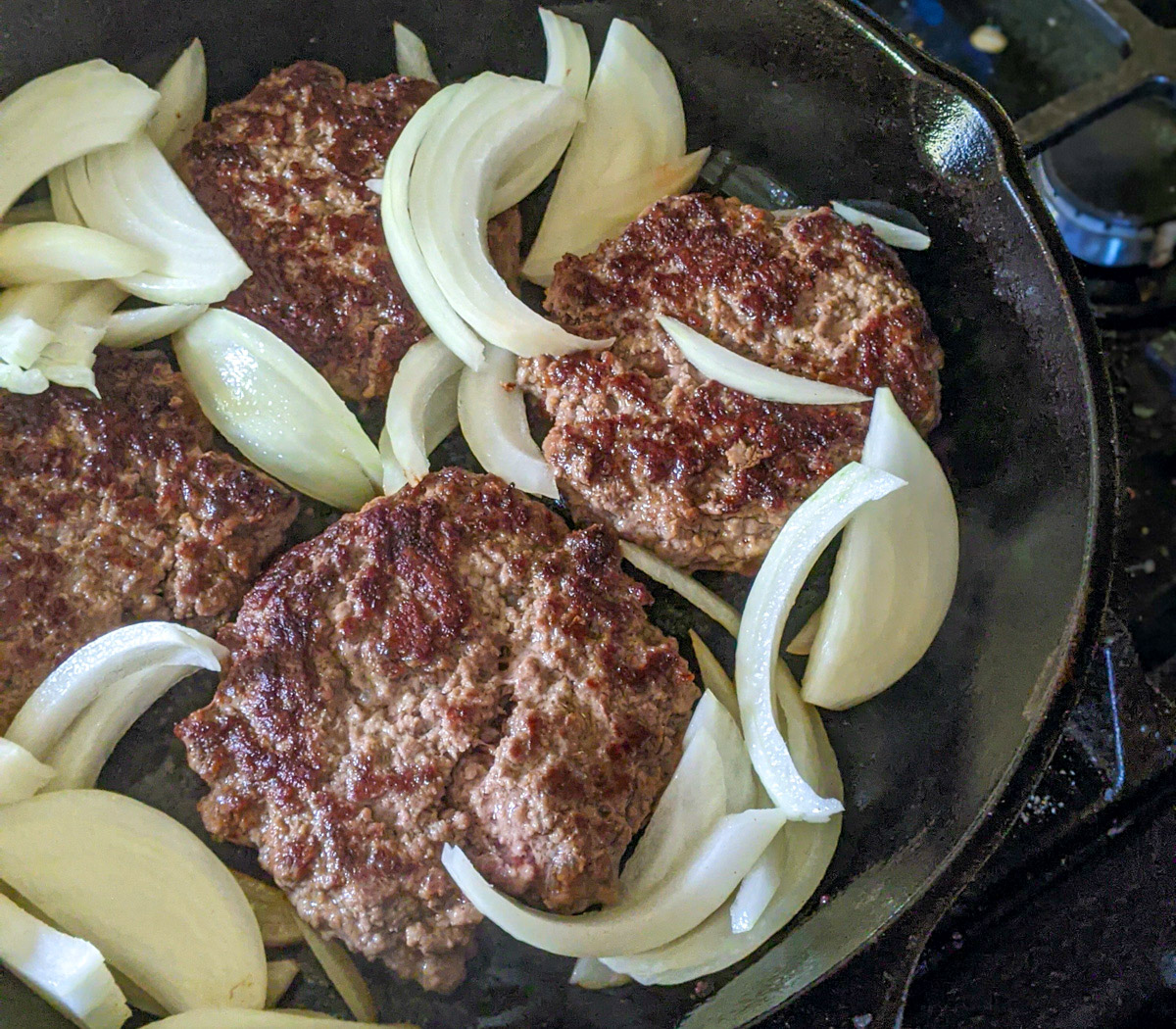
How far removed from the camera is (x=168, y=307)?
7.11ft

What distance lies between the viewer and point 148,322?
85.9 inches

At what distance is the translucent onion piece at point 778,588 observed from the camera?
2.00m

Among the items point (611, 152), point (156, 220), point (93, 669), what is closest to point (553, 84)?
point (611, 152)

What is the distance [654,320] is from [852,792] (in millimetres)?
1078

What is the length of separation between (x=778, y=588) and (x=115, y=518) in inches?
51.7

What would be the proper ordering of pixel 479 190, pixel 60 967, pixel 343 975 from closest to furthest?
pixel 60 967 < pixel 343 975 < pixel 479 190

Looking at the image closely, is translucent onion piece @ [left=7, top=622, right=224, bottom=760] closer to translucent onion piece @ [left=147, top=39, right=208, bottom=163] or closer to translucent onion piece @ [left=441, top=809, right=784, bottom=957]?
translucent onion piece @ [left=441, top=809, right=784, bottom=957]

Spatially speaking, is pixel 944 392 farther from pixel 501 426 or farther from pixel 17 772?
pixel 17 772

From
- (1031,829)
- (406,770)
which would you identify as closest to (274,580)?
(406,770)

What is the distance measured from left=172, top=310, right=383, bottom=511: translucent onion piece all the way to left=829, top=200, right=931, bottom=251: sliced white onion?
1228mm

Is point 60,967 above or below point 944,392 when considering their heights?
below

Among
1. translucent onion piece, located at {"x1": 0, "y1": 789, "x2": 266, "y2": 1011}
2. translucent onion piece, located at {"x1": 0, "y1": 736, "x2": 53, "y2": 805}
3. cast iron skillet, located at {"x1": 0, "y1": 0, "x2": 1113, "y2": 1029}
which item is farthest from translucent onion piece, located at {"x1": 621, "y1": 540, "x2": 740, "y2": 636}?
translucent onion piece, located at {"x1": 0, "y1": 736, "x2": 53, "y2": 805}

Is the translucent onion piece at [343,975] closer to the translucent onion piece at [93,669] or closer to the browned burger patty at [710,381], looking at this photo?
the translucent onion piece at [93,669]

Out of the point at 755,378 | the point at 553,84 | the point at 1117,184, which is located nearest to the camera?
the point at 755,378
